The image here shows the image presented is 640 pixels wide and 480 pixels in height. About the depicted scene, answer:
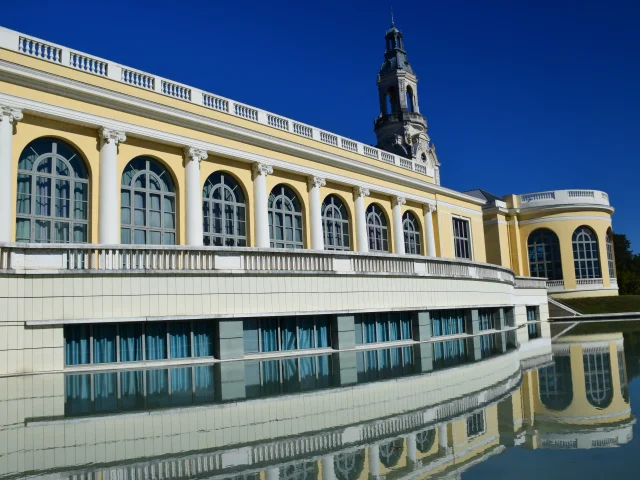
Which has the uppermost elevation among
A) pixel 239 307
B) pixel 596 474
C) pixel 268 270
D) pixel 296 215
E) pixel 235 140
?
pixel 235 140

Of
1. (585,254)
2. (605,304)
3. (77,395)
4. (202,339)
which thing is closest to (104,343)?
(202,339)

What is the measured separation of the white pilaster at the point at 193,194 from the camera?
82.7 feet

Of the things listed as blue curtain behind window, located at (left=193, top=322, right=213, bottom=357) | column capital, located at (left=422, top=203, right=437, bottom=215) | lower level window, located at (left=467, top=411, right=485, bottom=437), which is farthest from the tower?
lower level window, located at (left=467, top=411, right=485, bottom=437)

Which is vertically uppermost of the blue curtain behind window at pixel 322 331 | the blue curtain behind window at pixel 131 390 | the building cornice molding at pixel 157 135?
the building cornice molding at pixel 157 135

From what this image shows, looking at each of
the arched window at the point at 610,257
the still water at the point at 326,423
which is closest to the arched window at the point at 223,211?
the still water at the point at 326,423

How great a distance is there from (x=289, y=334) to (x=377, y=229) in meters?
20.3

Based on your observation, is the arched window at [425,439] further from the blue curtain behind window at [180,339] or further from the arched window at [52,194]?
the arched window at [52,194]

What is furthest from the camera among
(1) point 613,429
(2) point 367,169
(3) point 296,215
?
(2) point 367,169

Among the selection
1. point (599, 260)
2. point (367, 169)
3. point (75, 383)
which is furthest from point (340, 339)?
point (599, 260)

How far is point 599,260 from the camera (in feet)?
174

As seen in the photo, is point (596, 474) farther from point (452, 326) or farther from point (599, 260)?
point (599, 260)

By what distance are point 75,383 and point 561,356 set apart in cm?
1227

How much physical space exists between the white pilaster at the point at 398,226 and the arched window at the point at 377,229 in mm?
592

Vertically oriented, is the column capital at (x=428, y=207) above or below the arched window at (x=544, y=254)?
above
